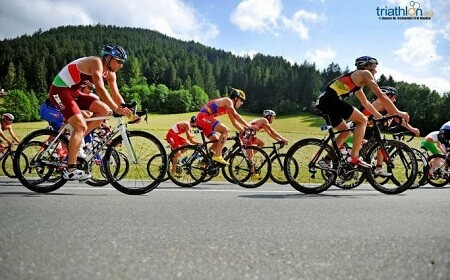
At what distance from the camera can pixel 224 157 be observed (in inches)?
322

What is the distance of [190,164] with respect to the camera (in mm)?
7992

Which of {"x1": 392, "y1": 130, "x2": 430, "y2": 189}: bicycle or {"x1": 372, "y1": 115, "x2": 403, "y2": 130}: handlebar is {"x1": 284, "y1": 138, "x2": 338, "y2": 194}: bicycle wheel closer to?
{"x1": 372, "y1": 115, "x2": 403, "y2": 130}: handlebar

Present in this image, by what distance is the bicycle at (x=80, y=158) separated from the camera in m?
5.21

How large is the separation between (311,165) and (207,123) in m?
2.94

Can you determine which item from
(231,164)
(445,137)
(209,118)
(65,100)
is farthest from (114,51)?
(445,137)

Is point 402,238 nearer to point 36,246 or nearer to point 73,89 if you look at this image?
point 36,246

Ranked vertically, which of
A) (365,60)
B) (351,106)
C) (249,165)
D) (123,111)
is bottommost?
(249,165)

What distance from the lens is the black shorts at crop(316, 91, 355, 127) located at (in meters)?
6.08

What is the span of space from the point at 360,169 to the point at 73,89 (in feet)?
16.1

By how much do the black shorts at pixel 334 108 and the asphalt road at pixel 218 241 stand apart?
7.95 ft

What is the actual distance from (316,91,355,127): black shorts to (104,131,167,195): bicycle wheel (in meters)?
3.06

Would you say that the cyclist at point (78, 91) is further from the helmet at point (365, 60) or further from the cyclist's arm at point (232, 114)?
the helmet at point (365, 60)

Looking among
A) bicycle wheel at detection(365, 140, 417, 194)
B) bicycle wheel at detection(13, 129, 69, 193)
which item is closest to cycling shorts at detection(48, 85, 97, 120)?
bicycle wheel at detection(13, 129, 69, 193)

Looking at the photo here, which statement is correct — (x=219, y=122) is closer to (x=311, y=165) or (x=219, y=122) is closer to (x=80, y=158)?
(x=311, y=165)
